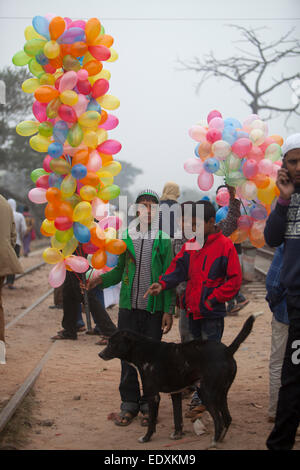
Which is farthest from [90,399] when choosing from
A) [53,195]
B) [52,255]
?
[53,195]

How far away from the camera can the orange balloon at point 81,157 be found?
536 cm

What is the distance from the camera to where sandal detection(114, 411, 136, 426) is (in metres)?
5.01

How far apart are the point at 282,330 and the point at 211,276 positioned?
73 cm

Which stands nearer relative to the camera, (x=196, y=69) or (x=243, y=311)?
(x=243, y=311)

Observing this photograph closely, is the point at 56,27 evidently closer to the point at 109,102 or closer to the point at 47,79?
the point at 47,79

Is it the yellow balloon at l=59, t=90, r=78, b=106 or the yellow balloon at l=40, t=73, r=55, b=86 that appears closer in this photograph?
the yellow balloon at l=59, t=90, r=78, b=106

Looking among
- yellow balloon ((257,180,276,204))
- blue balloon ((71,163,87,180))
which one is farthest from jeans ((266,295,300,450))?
blue balloon ((71,163,87,180))

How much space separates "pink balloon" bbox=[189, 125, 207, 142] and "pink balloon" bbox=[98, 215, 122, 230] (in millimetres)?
1104

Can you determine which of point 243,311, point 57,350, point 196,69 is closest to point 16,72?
point 196,69

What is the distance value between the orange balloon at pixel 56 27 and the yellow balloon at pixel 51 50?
0.26 feet

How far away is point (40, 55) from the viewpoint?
5.41 m

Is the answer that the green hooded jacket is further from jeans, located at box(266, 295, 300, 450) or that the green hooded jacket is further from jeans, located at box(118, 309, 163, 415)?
jeans, located at box(266, 295, 300, 450)

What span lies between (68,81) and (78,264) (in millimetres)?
1664
